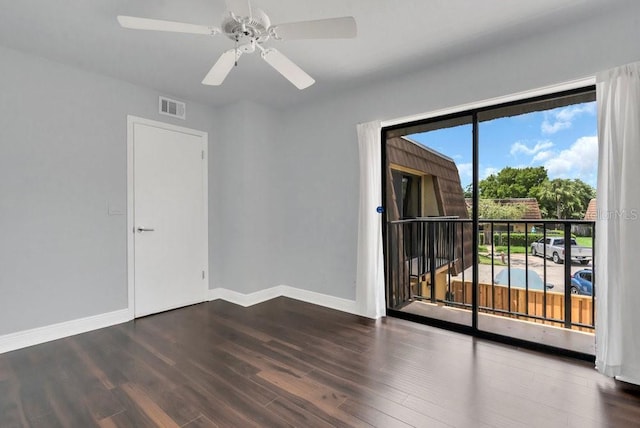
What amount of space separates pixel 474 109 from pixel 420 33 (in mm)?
876

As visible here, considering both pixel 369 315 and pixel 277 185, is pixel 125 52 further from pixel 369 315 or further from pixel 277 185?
pixel 369 315

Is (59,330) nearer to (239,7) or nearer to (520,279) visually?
(239,7)

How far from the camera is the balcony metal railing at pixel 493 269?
2969 millimetres

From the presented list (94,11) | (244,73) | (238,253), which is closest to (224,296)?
(238,253)

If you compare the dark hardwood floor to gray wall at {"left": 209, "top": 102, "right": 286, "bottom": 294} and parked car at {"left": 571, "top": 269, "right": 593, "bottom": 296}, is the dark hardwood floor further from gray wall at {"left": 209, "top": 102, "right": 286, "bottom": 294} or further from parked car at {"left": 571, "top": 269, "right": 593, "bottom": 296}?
gray wall at {"left": 209, "top": 102, "right": 286, "bottom": 294}

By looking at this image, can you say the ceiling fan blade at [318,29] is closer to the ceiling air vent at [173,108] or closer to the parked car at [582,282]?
the ceiling air vent at [173,108]

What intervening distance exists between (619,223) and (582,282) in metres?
1.23

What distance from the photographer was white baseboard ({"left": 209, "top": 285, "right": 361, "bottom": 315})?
3.61 m

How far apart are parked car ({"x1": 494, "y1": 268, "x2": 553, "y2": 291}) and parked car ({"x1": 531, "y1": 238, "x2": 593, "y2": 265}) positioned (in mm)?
228

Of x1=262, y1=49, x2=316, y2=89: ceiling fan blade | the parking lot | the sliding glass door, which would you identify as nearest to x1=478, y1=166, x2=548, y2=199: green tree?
the sliding glass door

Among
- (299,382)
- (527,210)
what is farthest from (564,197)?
(299,382)

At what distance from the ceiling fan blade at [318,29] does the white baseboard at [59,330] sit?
312cm

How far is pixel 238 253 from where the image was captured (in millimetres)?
3887

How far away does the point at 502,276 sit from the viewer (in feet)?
11.2
